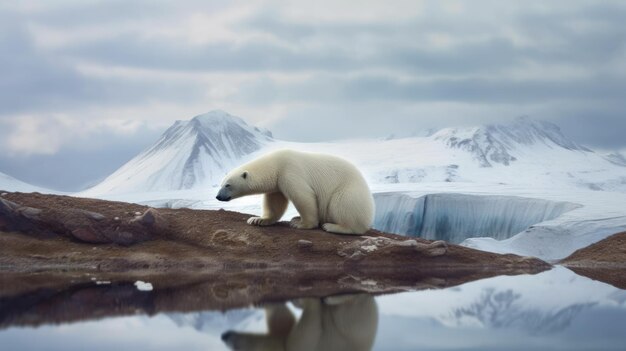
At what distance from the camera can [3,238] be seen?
10.2 meters

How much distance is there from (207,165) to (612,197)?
72.6 metres

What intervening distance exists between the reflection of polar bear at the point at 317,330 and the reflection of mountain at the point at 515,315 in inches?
31.9

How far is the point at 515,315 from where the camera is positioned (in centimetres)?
573

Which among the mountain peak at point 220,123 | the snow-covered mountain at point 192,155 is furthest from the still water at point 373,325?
the mountain peak at point 220,123

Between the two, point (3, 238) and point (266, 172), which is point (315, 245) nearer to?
point (266, 172)

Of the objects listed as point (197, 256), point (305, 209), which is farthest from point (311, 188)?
point (197, 256)

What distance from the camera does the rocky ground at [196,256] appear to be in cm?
790

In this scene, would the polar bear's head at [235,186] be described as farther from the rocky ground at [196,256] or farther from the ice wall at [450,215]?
the ice wall at [450,215]

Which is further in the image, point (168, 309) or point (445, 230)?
point (445, 230)

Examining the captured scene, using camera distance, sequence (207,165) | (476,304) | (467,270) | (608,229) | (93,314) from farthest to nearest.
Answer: (207,165)
(608,229)
(467,270)
(476,304)
(93,314)

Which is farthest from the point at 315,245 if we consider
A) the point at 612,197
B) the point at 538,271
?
the point at 612,197

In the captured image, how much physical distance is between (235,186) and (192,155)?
8792 centimetres

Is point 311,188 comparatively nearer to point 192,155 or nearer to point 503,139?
point 192,155

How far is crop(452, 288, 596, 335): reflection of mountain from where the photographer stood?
17.3 ft
